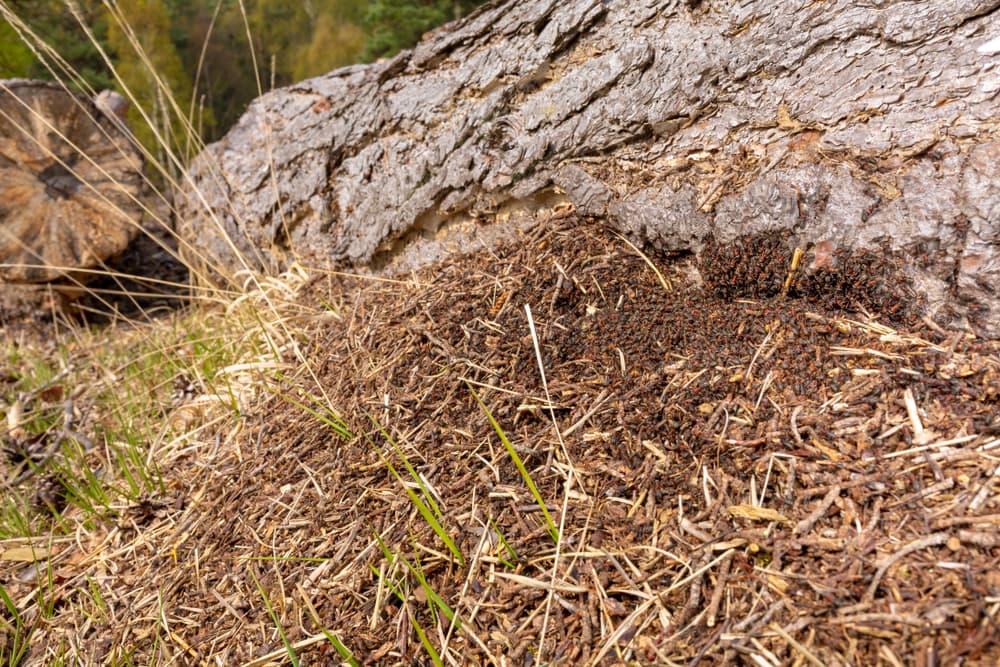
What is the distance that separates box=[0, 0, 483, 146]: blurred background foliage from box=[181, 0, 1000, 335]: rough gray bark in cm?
434

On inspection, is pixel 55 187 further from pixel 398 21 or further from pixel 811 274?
pixel 398 21

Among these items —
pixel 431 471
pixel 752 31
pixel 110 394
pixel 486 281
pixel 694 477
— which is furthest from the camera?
pixel 110 394

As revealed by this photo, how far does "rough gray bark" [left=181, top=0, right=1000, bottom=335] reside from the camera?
1608 mm

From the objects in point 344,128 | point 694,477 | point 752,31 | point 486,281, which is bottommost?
point 694,477

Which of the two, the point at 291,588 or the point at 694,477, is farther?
the point at 291,588

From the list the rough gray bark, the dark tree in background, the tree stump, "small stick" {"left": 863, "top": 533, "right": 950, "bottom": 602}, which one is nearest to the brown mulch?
"small stick" {"left": 863, "top": 533, "right": 950, "bottom": 602}

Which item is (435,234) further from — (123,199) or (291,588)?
(123,199)

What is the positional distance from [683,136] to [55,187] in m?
3.66

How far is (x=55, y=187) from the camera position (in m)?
3.63

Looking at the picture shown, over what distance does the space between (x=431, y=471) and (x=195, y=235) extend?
2.75m

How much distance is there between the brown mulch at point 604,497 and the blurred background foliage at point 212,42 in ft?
17.9

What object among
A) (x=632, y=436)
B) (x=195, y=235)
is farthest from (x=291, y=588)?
(x=195, y=235)

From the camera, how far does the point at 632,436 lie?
5.13ft

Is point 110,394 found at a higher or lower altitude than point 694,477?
higher
